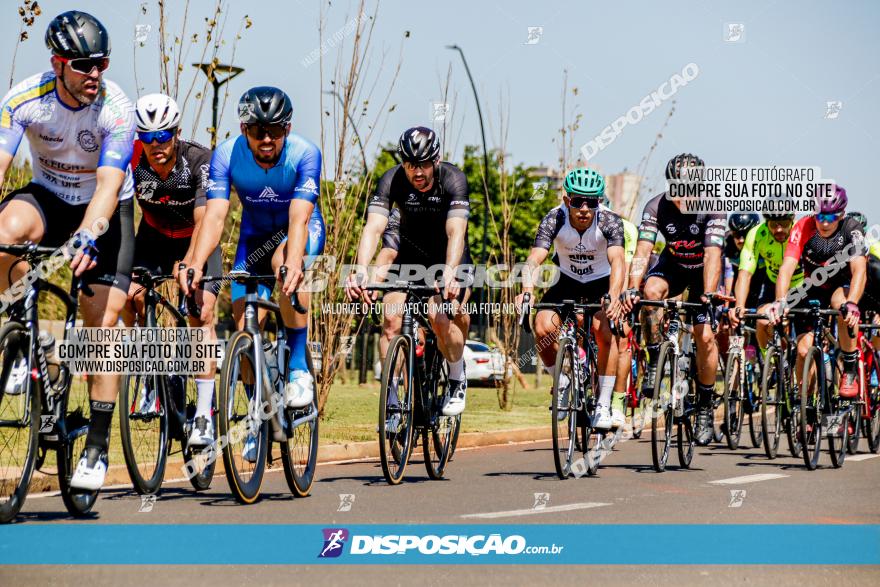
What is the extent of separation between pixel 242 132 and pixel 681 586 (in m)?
4.13

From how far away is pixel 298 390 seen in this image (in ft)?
26.1

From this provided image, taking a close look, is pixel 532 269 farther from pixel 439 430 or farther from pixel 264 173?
pixel 264 173

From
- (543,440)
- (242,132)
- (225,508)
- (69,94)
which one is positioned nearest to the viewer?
(69,94)

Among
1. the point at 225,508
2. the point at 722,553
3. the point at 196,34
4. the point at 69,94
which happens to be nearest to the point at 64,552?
the point at 225,508

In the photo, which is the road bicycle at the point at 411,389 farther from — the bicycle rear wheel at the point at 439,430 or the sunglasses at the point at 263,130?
the sunglasses at the point at 263,130

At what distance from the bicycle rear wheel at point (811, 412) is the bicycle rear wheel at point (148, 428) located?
19.4 feet

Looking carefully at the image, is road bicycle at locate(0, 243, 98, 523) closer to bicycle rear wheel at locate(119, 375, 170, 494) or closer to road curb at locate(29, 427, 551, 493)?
road curb at locate(29, 427, 551, 493)

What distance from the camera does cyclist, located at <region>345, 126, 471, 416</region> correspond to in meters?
9.30

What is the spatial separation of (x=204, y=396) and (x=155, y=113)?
1.89 m

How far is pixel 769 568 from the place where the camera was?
19.4 ft

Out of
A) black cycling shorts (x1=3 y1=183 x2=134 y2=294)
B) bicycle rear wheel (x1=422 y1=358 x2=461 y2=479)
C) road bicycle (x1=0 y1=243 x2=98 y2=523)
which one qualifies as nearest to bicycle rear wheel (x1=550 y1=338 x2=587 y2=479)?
bicycle rear wheel (x1=422 y1=358 x2=461 y2=479)

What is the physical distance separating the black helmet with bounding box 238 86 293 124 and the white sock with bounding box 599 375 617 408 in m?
4.01

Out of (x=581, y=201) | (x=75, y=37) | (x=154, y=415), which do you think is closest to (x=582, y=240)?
(x=581, y=201)

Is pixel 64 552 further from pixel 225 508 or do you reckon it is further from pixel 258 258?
pixel 258 258
